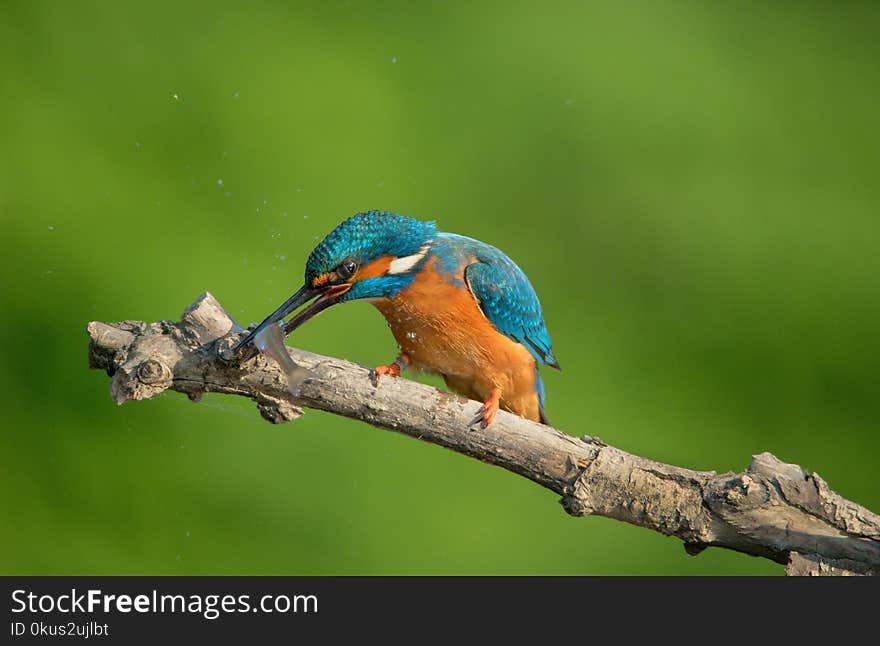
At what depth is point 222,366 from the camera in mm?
1878

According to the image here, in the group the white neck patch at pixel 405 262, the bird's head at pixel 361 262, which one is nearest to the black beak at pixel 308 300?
the bird's head at pixel 361 262

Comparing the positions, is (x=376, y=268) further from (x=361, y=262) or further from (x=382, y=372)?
(x=382, y=372)

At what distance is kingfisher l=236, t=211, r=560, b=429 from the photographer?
2207mm

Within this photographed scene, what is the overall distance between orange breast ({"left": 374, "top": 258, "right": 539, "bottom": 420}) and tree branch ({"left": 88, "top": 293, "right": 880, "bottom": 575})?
39 cm

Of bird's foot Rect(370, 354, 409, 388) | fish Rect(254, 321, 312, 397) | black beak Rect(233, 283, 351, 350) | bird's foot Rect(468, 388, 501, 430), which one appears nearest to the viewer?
fish Rect(254, 321, 312, 397)

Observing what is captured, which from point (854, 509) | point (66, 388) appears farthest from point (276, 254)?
point (854, 509)

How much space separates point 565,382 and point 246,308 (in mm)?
989

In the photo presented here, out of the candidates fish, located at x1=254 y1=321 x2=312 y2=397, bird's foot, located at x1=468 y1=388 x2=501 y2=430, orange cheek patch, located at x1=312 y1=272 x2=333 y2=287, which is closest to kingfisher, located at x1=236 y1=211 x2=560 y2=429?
orange cheek patch, located at x1=312 y1=272 x2=333 y2=287

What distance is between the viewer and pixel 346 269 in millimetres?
2203

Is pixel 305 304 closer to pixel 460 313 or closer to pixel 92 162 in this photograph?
pixel 460 313

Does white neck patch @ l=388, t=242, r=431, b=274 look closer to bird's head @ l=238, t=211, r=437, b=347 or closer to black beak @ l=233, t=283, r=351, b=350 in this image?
bird's head @ l=238, t=211, r=437, b=347

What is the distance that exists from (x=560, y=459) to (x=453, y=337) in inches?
20.0

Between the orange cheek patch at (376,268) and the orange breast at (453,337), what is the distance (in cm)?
8

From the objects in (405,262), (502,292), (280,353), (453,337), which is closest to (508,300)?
(502,292)
